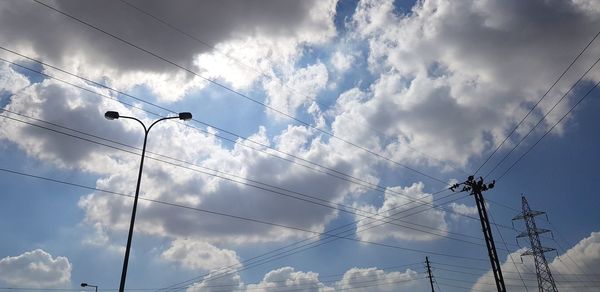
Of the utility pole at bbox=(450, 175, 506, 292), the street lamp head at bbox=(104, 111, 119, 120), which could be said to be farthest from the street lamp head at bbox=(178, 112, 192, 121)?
the utility pole at bbox=(450, 175, 506, 292)

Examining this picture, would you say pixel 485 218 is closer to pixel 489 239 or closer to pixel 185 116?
pixel 489 239

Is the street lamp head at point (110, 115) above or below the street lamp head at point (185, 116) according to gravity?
below

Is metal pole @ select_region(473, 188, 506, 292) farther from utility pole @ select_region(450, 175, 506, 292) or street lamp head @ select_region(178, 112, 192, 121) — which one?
street lamp head @ select_region(178, 112, 192, 121)

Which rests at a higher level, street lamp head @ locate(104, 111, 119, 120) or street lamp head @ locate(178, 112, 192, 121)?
street lamp head @ locate(178, 112, 192, 121)

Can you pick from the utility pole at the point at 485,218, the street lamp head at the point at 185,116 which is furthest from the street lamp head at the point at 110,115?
the utility pole at the point at 485,218

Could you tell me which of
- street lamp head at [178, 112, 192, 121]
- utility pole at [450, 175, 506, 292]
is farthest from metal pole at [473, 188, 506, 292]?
street lamp head at [178, 112, 192, 121]

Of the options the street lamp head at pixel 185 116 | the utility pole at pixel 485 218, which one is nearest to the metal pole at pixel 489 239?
the utility pole at pixel 485 218

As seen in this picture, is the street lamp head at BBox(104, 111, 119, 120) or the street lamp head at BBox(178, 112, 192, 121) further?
the street lamp head at BBox(178, 112, 192, 121)

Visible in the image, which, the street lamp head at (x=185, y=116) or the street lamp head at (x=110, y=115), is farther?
the street lamp head at (x=185, y=116)

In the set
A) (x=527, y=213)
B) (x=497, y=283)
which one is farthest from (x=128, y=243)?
(x=527, y=213)

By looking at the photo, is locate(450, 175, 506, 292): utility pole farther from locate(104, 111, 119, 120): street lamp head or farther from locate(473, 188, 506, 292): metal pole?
locate(104, 111, 119, 120): street lamp head

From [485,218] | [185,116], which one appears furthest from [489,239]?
[185,116]

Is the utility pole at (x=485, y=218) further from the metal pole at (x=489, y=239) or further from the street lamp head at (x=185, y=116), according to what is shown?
the street lamp head at (x=185, y=116)

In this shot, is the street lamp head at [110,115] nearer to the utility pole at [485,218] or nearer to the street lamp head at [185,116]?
the street lamp head at [185,116]
